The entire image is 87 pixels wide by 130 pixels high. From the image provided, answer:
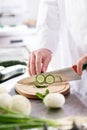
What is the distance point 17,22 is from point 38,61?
4.75ft

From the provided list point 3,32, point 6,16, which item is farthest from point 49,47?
point 6,16

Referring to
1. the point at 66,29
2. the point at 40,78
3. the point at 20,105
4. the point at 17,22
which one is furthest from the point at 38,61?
the point at 17,22

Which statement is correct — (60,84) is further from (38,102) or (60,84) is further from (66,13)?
(66,13)

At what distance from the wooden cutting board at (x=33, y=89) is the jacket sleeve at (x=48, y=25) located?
0.33 meters

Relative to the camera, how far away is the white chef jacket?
1178 mm

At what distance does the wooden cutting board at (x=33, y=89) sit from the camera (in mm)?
989

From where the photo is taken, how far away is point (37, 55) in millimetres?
1152

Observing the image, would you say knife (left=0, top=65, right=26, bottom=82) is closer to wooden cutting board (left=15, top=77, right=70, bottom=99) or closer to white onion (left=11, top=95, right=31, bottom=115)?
wooden cutting board (left=15, top=77, right=70, bottom=99)

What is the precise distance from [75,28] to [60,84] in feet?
0.98

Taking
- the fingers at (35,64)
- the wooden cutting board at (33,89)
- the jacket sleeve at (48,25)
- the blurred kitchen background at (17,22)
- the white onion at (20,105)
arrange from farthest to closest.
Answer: the blurred kitchen background at (17,22), the jacket sleeve at (48,25), the fingers at (35,64), the wooden cutting board at (33,89), the white onion at (20,105)

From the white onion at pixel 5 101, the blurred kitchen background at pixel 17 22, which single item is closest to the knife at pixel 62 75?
the white onion at pixel 5 101

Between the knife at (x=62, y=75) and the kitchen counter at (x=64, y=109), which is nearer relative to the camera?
the kitchen counter at (x=64, y=109)

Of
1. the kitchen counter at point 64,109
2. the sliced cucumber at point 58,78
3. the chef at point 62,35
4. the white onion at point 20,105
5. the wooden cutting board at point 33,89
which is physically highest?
the chef at point 62,35

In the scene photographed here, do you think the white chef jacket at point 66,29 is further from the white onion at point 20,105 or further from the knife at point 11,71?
the white onion at point 20,105
